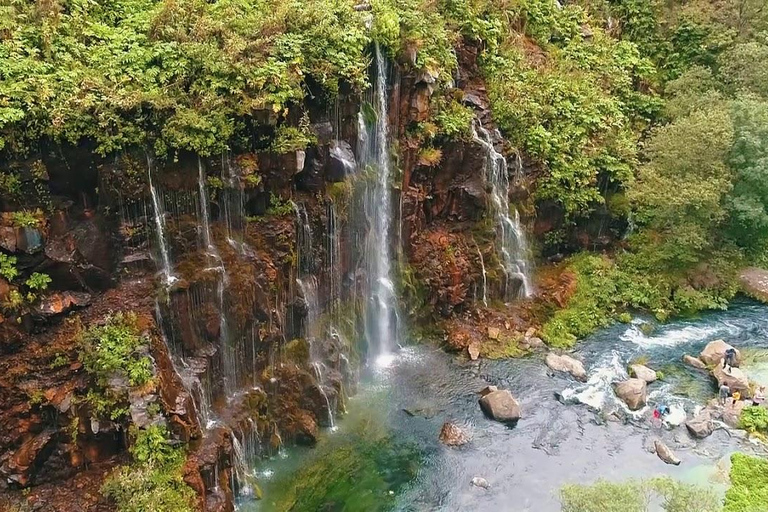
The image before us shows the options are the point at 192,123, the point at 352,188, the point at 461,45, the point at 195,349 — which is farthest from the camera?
the point at 461,45

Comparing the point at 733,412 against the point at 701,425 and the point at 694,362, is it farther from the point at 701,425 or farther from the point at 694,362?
the point at 694,362

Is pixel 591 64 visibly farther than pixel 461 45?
Yes

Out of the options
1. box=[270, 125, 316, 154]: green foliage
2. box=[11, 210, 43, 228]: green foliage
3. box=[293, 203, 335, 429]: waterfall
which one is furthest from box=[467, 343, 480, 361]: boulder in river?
box=[11, 210, 43, 228]: green foliage

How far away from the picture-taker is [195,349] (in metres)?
14.4

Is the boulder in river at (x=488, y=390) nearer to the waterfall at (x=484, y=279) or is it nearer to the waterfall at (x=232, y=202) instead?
the waterfall at (x=484, y=279)

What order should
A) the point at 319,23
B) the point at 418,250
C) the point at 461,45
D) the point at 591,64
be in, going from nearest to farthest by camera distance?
1. the point at 319,23
2. the point at 418,250
3. the point at 461,45
4. the point at 591,64

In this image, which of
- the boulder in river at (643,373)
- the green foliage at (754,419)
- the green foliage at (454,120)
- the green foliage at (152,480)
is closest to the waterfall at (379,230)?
the green foliage at (454,120)

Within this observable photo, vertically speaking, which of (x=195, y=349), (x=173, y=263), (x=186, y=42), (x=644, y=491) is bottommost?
(x=644, y=491)

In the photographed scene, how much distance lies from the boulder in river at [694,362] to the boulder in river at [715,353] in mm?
121

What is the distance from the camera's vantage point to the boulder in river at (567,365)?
1895 cm

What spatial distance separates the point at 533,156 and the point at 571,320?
5631 millimetres

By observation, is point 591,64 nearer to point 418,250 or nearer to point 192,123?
point 418,250

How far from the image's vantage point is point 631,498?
11875 millimetres

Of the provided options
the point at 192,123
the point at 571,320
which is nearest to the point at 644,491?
the point at 571,320
